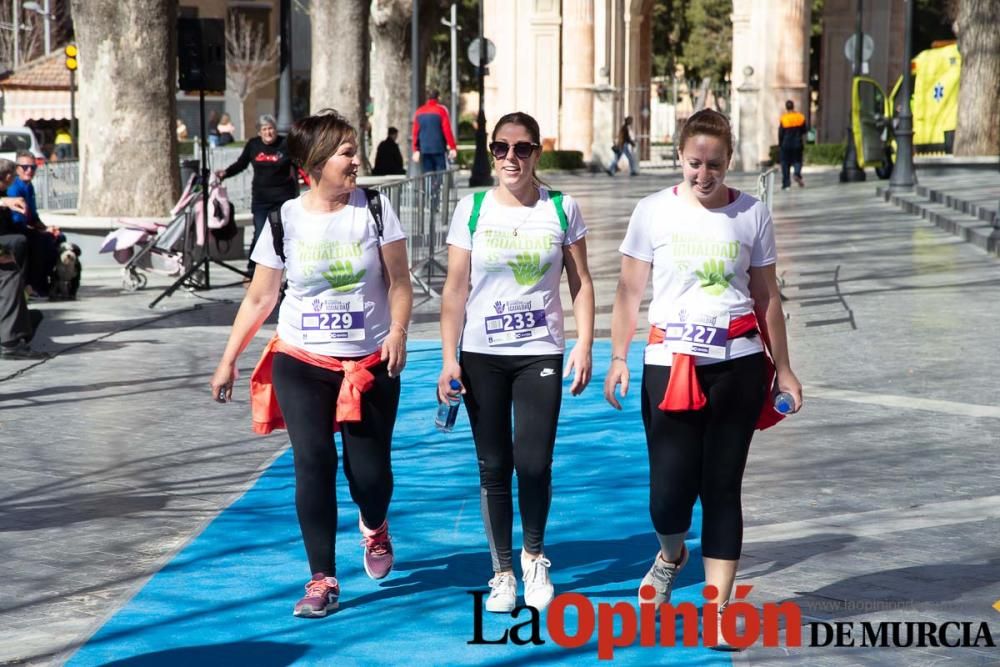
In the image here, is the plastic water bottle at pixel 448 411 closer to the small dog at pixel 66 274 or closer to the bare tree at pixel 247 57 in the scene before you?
the small dog at pixel 66 274

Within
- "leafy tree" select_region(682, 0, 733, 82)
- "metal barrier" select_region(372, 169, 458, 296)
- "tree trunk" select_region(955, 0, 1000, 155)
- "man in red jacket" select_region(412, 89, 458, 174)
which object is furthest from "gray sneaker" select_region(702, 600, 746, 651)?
"leafy tree" select_region(682, 0, 733, 82)

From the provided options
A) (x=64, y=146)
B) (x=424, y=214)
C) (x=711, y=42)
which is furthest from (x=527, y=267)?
(x=711, y=42)

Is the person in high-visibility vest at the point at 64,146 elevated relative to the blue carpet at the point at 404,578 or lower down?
elevated

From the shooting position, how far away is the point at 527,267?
5.68m

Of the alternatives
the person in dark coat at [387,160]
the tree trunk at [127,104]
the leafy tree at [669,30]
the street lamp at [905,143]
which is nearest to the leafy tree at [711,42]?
the leafy tree at [669,30]

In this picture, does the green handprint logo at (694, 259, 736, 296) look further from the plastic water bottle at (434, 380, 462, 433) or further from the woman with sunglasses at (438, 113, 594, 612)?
the plastic water bottle at (434, 380, 462, 433)

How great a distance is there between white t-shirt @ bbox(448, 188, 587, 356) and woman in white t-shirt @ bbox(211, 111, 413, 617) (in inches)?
11.1

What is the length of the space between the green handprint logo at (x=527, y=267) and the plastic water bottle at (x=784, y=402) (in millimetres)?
933

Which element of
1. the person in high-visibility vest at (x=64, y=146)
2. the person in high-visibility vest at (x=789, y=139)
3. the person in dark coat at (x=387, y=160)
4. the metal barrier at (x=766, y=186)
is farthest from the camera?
the person in high-visibility vest at (x=64, y=146)

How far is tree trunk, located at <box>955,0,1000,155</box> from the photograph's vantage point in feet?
118

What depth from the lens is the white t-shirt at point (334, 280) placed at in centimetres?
568

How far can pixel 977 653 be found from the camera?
206 inches

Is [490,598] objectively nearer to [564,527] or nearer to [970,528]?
[564,527]

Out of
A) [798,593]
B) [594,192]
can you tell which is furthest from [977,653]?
[594,192]
